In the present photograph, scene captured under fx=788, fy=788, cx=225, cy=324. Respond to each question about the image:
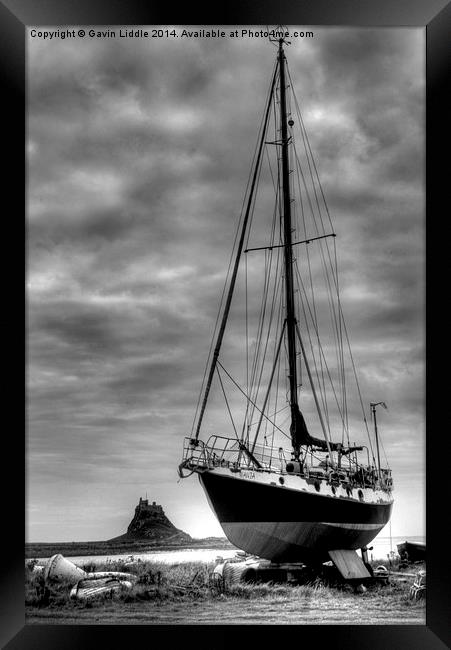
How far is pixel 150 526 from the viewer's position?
444 inches

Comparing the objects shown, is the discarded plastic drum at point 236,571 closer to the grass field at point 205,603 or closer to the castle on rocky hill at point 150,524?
the grass field at point 205,603

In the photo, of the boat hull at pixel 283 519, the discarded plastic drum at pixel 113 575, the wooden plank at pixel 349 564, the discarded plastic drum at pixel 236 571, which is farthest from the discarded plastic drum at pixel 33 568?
the wooden plank at pixel 349 564

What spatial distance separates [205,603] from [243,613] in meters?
0.55

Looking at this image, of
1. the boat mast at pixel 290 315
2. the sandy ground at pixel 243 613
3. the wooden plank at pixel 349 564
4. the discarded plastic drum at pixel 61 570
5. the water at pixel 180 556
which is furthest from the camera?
the boat mast at pixel 290 315

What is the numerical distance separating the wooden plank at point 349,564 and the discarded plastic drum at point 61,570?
12.6 feet

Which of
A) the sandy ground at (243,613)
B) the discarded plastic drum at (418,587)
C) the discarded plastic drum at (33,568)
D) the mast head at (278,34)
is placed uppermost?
the mast head at (278,34)

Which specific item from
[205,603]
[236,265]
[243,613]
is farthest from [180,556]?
[236,265]

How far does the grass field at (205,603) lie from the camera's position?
10.6 m

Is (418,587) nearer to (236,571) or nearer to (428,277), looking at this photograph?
(236,571)

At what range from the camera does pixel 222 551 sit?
38.0ft

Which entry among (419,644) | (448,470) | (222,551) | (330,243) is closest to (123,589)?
(222,551)

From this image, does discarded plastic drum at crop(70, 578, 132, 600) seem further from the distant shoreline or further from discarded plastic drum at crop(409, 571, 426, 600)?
discarded plastic drum at crop(409, 571, 426, 600)

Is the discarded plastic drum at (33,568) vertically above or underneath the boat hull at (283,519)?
underneath

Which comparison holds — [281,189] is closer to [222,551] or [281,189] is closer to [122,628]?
[222,551]
